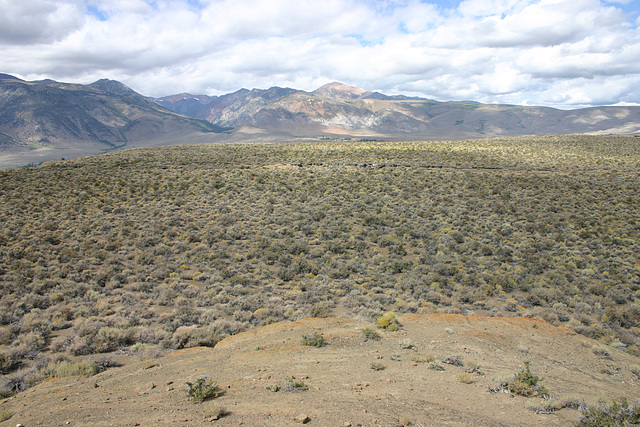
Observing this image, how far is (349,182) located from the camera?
102ft

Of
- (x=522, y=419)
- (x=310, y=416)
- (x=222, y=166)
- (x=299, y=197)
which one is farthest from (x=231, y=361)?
(x=222, y=166)

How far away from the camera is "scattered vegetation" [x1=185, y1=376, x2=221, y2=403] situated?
5.40 meters

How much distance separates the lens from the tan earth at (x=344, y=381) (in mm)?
5016

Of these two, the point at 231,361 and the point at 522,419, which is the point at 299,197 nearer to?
the point at 231,361

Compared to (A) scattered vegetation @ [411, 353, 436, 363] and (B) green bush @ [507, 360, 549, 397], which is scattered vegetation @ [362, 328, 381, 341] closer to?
(A) scattered vegetation @ [411, 353, 436, 363]

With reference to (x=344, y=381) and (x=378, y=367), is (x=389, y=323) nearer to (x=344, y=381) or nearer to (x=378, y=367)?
(x=378, y=367)

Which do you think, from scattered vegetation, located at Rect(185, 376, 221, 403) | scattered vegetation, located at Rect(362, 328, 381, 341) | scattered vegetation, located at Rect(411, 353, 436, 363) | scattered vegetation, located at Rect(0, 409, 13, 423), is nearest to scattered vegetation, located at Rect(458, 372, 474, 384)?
scattered vegetation, located at Rect(411, 353, 436, 363)

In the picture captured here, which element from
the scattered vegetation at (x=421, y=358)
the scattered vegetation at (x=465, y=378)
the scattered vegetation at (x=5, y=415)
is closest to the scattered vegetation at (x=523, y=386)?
the scattered vegetation at (x=465, y=378)

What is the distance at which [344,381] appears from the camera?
621 cm

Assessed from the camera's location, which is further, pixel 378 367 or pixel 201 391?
pixel 378 367

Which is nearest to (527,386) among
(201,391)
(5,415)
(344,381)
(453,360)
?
(453,360)

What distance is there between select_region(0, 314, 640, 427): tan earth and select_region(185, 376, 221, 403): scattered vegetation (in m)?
0.11

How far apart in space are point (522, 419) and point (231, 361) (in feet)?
17.6

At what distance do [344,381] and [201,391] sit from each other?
8.24 feet
